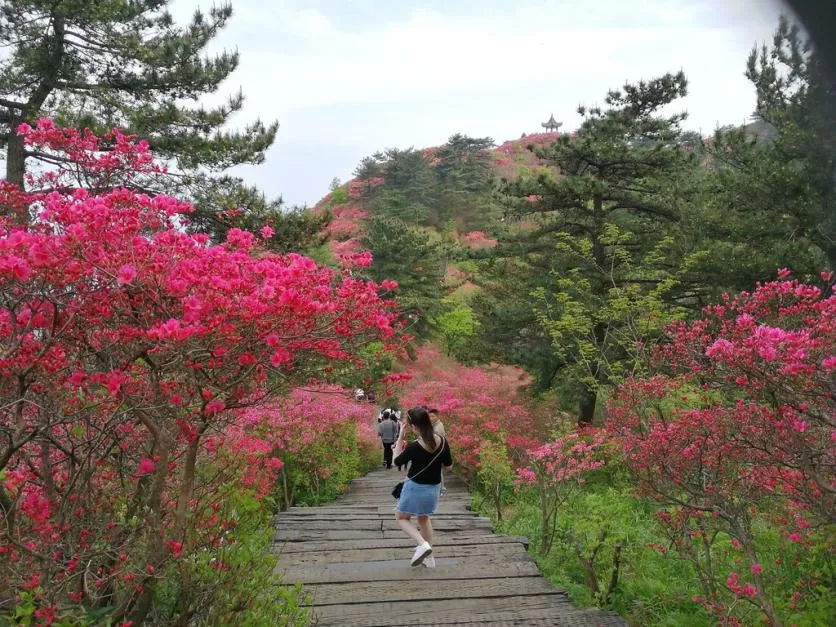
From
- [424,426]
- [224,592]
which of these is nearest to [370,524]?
[424,426]

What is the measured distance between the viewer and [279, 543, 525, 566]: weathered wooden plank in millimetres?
4609

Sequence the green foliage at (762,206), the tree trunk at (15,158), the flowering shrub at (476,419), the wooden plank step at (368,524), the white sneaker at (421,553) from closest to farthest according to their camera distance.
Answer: the white sneaker at (421,553)
the wooden plank step at (368,524)
the green foliage at (762,206)
the tree trunk at (15,158)
the flowering shrub at (476,419)

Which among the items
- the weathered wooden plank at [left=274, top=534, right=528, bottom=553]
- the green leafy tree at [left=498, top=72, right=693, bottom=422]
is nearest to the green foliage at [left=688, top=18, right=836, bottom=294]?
the green leafy tree at [left=498, top=72, right=693, bottom=422]

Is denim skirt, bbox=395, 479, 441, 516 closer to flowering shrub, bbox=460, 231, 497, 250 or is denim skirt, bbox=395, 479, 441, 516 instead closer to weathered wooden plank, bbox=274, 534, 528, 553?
weathered wooden plank, bbox=274, 534, 528, 553

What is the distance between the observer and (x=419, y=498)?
445 cm

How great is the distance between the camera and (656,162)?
36.8 feet

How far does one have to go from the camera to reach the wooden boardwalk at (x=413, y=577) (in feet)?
11.3

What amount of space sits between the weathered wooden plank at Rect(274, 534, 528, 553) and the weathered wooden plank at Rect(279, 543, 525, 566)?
88 mm

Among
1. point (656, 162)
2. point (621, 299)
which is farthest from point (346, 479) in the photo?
point (656, 162)

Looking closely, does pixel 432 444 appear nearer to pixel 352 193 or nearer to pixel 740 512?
pixel 740 512

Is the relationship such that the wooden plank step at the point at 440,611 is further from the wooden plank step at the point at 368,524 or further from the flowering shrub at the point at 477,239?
the flowering shrub at the point at 477,239

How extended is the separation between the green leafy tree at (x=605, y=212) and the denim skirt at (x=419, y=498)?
6556mm

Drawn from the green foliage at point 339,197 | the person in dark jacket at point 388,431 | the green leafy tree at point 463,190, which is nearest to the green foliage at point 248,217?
the person in dark jacket at point 388,431

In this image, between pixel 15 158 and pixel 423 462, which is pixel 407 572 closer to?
pixel 423 462
